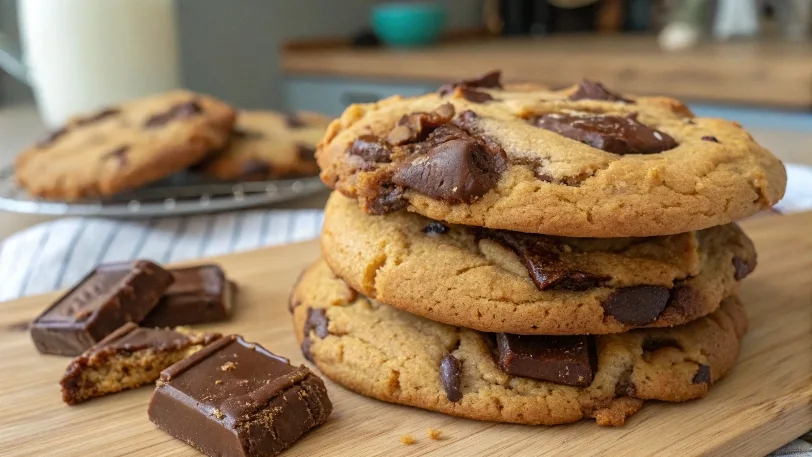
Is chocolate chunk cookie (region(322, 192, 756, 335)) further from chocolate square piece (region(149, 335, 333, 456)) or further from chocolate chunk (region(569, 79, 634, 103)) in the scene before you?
chocolate chunk (region(569, 79, 634, 103))

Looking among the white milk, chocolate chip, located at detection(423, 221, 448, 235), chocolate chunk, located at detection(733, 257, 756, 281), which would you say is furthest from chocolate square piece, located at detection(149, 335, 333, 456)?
the white milk

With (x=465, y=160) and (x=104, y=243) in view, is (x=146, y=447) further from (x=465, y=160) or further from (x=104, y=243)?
(x=104, y=243)

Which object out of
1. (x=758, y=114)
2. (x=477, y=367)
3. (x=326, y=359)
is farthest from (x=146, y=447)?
(x=758, y=114)

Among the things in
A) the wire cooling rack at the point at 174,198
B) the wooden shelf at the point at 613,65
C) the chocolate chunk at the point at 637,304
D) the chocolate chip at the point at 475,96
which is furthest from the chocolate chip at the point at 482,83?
the wooden shelf at the point at 613,65

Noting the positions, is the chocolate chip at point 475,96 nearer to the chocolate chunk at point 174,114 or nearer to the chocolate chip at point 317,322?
the chocolate chip at point 317,322

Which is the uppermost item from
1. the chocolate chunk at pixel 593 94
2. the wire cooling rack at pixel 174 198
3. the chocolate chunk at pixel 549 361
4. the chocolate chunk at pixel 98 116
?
the chocolate chunk at pixel 593 94

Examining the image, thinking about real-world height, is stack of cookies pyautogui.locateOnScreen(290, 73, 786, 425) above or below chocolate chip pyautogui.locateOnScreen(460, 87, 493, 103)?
below
